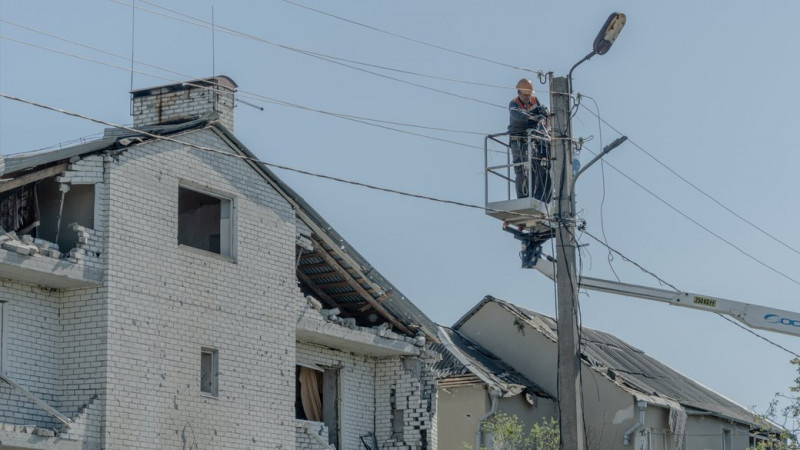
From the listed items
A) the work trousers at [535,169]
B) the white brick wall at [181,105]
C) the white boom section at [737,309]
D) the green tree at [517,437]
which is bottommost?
the green tree at [517,437]

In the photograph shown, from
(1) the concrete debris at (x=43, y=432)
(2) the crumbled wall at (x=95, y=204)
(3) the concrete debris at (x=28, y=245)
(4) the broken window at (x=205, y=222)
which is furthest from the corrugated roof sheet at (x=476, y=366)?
(1) the concrete debris at (x=43, y=432)

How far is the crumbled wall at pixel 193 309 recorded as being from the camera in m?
18.4

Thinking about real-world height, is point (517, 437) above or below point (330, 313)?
below

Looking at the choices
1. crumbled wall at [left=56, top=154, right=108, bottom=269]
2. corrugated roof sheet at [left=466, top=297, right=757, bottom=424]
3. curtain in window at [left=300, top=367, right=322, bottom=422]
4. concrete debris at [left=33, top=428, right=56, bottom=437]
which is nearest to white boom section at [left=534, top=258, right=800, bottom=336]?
curtain in window at [left=300, top=367, right=322, bottom=422]

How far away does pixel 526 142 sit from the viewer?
20.4 m

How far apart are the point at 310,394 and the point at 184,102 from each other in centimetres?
552

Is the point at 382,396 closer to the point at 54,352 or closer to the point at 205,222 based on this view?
the point at 205,222

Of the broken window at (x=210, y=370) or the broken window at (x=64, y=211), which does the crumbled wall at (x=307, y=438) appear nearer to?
the broken window at (x=210, y=370)

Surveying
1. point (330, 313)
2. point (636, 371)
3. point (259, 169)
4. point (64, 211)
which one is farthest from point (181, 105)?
point (636, 371)

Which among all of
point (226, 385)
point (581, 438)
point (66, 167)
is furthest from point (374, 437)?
point (66, 167)

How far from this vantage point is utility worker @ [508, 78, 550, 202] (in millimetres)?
20125

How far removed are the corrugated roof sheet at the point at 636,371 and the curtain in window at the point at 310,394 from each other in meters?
10.2

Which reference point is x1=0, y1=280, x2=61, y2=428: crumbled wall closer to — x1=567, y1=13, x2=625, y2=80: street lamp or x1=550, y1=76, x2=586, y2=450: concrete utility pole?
x1=550, y1=76, x2=586, y2=450: concrete utility pole

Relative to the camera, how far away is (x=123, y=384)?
1809cm
